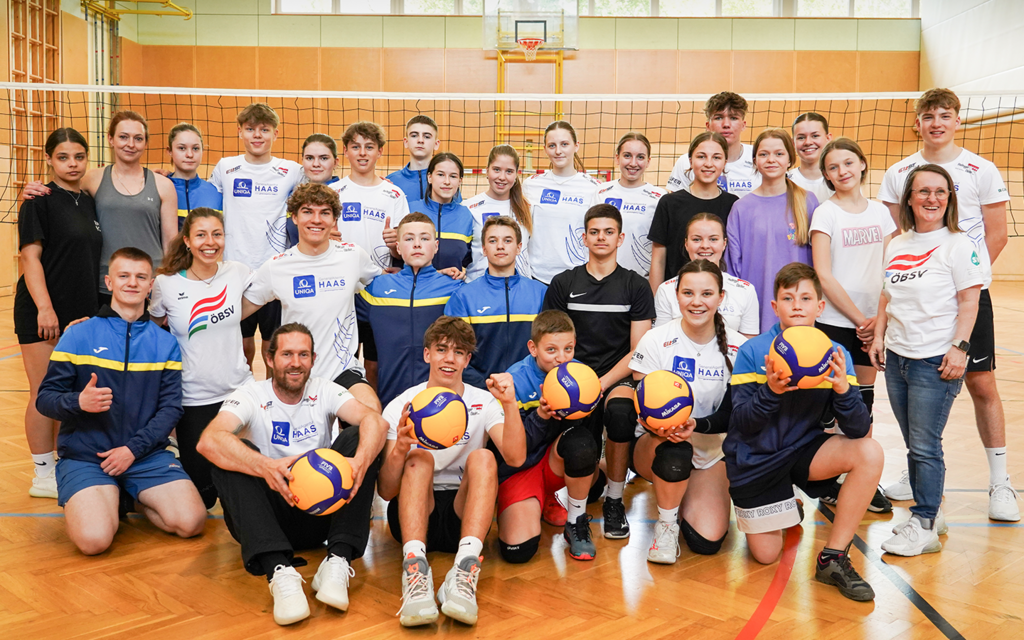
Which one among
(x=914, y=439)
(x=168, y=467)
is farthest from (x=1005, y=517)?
(x=168, y=467)

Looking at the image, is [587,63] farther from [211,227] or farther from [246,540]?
[246,540]

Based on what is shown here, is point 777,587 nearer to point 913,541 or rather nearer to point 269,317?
point 913,541

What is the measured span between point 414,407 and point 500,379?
369 mm

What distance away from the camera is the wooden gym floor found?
2.95m

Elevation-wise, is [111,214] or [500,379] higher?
[111,214]

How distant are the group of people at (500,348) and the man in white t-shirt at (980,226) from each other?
0.05 ft

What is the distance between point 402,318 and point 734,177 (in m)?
2.52

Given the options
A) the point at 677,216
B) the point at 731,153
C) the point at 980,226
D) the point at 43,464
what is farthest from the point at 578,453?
the point at 43,464

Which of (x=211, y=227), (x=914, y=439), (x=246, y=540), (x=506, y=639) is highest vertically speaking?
(x=211, y=227)

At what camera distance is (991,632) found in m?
2.91

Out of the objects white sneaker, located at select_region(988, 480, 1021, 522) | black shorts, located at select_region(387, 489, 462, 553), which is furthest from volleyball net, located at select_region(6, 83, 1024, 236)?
black shorts, located at select_region(387, 489, 462, 553)

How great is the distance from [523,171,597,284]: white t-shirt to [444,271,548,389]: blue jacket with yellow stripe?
835mm

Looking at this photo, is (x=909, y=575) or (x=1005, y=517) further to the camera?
(x=1005, y=517)

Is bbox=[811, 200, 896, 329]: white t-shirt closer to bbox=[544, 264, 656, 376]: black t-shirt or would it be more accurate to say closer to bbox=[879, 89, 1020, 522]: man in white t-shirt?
bbox=[879, 89, 1020, 522]: man in white t-shirt
